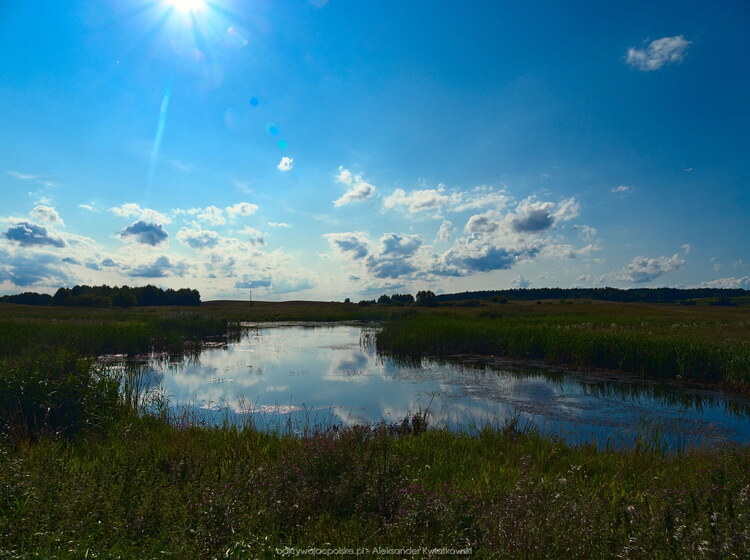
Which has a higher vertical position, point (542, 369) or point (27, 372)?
point (27, 372)

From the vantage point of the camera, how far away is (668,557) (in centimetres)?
335

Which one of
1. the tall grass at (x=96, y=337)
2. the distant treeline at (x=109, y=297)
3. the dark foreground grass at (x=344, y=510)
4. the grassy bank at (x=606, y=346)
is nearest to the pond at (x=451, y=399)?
the grassy bank at (x=606, y=346)

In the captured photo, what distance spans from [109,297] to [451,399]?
260 feet

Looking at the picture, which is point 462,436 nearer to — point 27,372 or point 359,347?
point 27,372

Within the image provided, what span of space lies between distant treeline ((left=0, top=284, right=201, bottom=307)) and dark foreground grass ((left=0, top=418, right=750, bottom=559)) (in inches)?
2997

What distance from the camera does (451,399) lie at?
13547 mm

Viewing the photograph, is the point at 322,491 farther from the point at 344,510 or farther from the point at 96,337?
the point at 96,337

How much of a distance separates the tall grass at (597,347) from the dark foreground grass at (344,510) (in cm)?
1157

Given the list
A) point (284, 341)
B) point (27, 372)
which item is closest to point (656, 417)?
point (27, 372)

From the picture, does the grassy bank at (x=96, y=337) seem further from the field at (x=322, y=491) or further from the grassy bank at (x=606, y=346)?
the grassy bank at (x=606, y=346)

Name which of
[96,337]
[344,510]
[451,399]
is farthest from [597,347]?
[96,337]

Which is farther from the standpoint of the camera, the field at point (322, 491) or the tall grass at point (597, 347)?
the tall grass at point (597, 347)

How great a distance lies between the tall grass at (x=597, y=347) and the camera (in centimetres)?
1569

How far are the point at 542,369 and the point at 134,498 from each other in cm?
1806
